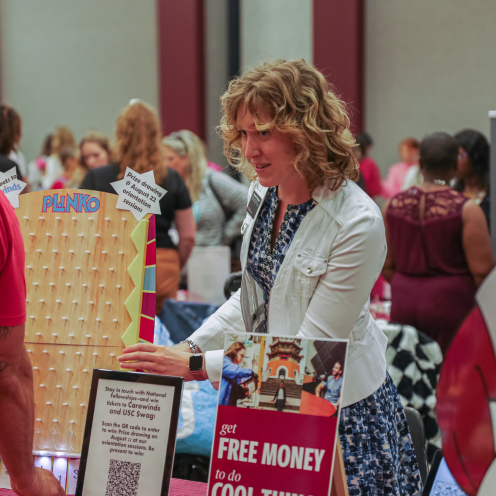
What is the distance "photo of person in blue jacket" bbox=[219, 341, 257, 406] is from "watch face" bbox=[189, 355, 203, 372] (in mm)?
140

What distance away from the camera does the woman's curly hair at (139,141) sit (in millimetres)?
3049

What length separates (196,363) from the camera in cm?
126

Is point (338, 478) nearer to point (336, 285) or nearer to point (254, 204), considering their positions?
point (336, 285)

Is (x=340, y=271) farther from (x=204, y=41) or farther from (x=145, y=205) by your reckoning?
(x=204, y=41)

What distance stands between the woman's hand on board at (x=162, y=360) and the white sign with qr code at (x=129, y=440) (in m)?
0.06

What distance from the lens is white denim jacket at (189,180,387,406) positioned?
1215mm

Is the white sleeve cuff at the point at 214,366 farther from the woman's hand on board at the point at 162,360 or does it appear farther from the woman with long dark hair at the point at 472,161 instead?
the woman with long dark hair at the point at 472,161

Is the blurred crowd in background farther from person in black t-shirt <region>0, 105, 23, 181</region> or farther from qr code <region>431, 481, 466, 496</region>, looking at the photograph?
qr code <region>431, 481, 466, 496</region>

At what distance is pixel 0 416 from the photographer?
119 cm

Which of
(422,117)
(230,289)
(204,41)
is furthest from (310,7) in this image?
(230,289)

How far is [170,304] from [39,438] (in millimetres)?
1664

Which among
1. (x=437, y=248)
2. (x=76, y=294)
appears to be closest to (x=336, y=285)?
(x=76, y=294)

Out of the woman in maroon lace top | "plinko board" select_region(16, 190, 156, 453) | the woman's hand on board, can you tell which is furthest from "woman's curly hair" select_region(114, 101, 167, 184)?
the woman's hand on board

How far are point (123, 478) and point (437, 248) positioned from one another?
1.81 metres
